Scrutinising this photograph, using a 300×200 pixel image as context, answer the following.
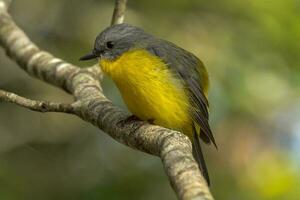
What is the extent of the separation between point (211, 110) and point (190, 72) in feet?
5.67

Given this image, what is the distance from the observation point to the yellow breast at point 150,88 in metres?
4.35

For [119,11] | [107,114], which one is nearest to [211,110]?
[119,11]

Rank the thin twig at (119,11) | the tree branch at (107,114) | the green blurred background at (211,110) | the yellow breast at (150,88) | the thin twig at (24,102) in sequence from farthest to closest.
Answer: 1. the green blurred background at (211,110)
2. the thin twig at (119,11)
3. the yellow breast at (150,88)
4. the thin twig at (24,102)
5. the tree branch at (107,114)

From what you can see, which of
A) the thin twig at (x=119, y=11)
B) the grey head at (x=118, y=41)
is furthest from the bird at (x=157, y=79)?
the thin twig at (x=119, y=11)

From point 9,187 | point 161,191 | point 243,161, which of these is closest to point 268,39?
point 243,161

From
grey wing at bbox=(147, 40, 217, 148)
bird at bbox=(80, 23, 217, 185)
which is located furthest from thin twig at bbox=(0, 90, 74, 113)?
grey wing at bbox=(147, 40, 217, 148)

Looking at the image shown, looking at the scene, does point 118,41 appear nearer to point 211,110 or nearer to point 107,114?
point 107,114

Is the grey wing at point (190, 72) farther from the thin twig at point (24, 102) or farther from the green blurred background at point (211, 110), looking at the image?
the green blurred background at point (211, 110)

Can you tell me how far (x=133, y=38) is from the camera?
470cm

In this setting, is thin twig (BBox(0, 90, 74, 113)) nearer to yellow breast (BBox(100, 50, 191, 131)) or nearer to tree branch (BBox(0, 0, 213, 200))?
tree branch (BBox(0, 0, 213, 200))

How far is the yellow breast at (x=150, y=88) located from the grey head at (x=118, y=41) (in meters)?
0.08

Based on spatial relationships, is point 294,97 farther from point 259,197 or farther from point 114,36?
point 114,36

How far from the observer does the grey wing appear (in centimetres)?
463

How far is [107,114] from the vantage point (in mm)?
3939
